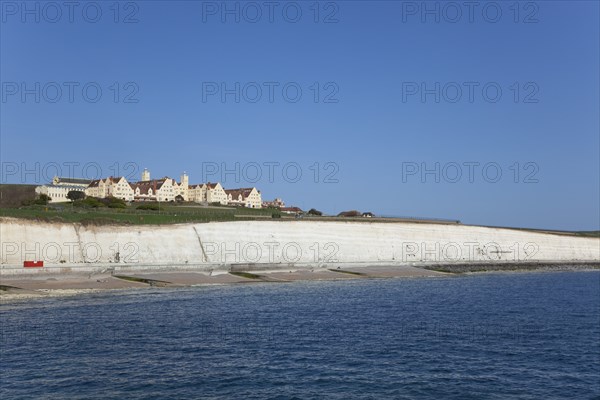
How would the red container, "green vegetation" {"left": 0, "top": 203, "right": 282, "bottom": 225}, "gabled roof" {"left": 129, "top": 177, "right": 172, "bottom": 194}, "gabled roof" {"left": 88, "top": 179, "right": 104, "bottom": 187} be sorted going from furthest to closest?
"gabled roof" {"left": 129, "top": 177, "right": 172, "bottom": 194}, "gabled roof" {"left": 88, "top": 179, "right": 104, "bottom": 187}, "green vegetation" {"left": 0, "top": 203, "right": 282, "bottom": 225}, the red container

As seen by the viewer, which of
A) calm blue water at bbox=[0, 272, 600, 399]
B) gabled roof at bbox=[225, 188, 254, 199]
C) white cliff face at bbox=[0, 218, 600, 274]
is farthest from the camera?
gabled roof at bbox=[225, 188, 254, 199]

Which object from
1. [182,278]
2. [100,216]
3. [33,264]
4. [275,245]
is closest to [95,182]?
[100,216]

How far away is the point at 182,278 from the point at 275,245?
28.7m

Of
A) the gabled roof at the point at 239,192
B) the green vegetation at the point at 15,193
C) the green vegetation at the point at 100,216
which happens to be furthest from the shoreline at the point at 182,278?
the gabled roof at the point at 239,192

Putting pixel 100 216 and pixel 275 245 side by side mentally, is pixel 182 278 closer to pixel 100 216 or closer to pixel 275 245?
pixel 100 216

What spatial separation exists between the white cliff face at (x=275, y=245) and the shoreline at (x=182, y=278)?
2.87 meters

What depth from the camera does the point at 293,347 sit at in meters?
31.5

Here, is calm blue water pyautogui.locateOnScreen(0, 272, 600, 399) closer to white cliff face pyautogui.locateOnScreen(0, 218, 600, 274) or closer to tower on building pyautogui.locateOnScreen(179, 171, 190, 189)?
white cliff face pyautogui.locateOnScreen(0, 218, 600, 274)

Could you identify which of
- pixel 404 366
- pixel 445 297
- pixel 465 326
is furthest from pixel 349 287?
pixel 404 366

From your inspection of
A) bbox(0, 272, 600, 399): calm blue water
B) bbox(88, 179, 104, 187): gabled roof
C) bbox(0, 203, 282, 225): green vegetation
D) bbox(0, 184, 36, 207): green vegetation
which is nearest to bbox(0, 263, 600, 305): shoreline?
bbox(0, 272, 600, 399): calm blue water

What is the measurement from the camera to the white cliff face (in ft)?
227

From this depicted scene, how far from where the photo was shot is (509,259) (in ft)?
385

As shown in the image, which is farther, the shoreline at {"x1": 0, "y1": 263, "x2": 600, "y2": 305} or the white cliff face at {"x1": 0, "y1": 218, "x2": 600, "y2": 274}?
the white cliff face at {"x1": 0, "y1": 218, "x2": 600, "y2": 274}

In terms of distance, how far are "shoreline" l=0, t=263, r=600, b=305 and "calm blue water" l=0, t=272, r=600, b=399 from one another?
191 inches
